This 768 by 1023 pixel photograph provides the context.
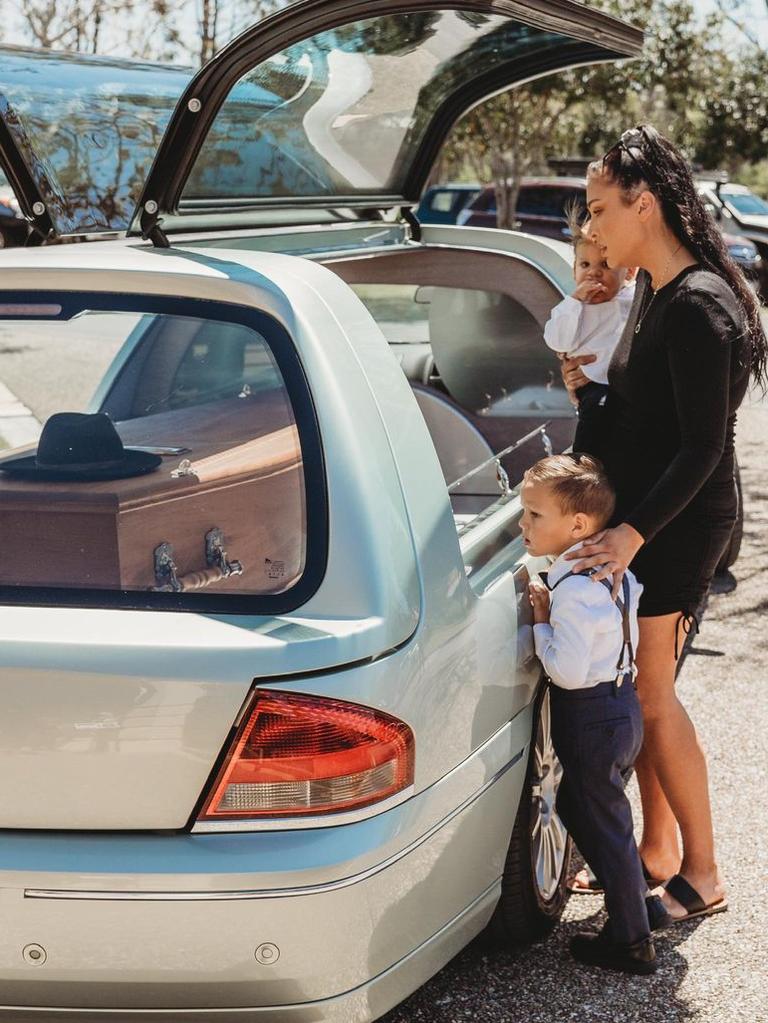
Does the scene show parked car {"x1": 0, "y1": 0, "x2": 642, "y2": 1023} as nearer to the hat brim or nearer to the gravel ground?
the hat brim

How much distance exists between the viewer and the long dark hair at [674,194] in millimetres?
2982

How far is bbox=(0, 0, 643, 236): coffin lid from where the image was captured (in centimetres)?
294

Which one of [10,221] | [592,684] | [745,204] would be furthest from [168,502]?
[745,204]

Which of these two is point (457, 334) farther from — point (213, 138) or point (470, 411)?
point (213, 138)

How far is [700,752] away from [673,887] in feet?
1.19

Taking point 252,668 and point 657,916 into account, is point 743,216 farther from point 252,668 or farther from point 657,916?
point 252,668

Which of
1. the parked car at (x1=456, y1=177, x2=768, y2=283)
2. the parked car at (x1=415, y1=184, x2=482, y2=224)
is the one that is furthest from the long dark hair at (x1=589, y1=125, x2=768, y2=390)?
the parked car at (x1=415, y1=184, x2=482, y2=224)

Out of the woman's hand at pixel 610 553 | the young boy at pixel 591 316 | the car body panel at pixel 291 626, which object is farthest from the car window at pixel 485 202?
the car body panel at pixel 291 626

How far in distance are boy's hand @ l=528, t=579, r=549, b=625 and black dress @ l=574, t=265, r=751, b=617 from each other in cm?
25

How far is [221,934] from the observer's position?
207 cm

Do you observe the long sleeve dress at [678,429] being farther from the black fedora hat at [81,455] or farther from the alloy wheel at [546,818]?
the black fedora hat at [81,455]

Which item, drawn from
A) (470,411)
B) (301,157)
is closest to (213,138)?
(301,157)

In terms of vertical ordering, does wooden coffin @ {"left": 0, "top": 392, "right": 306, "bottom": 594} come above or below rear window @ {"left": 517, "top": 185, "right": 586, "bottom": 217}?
below

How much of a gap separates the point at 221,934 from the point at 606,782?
3.80 feet
